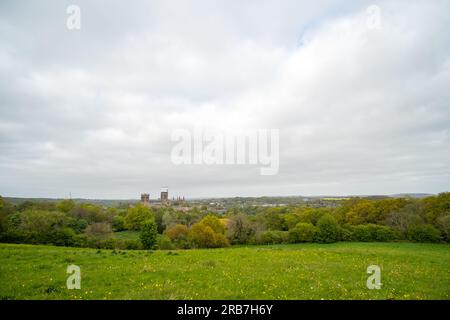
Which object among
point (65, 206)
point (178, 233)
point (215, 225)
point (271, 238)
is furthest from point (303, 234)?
point (65, 206)

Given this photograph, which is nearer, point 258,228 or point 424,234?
point 424,234

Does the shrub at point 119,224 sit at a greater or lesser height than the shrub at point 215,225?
lesser

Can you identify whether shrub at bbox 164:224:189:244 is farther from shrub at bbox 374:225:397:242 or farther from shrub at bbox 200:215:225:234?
shrub at bbox 374:225:397:242

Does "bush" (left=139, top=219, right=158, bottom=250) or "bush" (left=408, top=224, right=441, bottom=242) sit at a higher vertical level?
"bush" (left=139, top=219, right=158, bottom=250)

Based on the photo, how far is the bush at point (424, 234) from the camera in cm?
4325

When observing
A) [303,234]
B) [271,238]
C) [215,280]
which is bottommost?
[271,238]

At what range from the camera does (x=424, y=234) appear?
43.7 m

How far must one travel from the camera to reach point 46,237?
3356 centimetres

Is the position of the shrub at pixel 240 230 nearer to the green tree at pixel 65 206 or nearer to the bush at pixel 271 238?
the bush at pixel 271 238

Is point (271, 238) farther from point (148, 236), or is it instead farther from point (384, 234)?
point (148, 236)

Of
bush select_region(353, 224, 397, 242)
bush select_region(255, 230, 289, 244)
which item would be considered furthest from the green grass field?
bush select_region(353, 224, 397, 242)

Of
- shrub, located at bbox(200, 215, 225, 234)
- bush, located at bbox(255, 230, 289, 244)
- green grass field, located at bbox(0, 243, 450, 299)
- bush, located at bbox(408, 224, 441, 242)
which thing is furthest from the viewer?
shrub, located at bbox(200, 215, 225, 234)

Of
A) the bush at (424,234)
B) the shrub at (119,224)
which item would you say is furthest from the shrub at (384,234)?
the shrub at (119,224)

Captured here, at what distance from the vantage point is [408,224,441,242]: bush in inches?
1703
